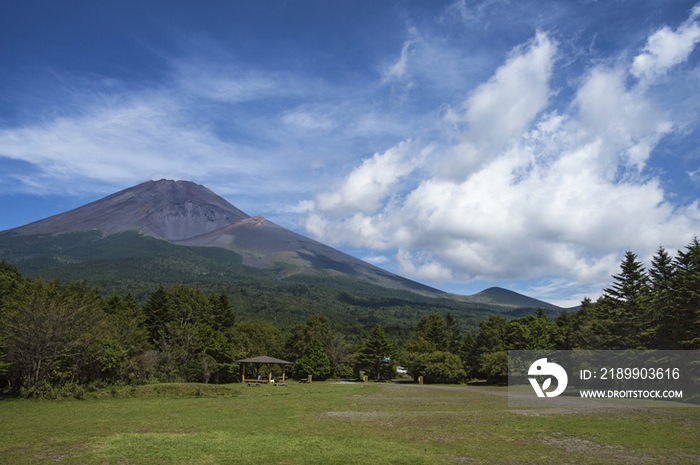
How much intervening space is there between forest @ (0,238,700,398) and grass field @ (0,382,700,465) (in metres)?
4.82

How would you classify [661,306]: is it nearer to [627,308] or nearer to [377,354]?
[627,308]

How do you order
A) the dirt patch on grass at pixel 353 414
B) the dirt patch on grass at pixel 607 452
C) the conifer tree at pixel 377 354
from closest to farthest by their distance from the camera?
the dirt patch on grass at pixel 607 452, the dirt patch on grass at pixel 353 414, the conifer tree at pixel 377 354

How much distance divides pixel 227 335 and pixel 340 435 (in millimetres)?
47141

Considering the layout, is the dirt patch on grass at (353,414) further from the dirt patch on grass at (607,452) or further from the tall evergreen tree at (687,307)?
the tall evergreen tree at (687,307)

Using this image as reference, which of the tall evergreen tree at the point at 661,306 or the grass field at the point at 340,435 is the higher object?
the tall evergreen tree at the point at 661,306

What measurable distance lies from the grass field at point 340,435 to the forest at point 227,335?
482 cm

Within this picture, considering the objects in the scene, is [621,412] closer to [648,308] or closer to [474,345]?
[648,308]

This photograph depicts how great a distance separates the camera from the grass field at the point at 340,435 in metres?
10.3

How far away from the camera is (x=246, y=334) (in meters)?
62.0

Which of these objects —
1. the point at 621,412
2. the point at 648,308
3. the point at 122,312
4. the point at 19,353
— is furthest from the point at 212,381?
the point at 648,308

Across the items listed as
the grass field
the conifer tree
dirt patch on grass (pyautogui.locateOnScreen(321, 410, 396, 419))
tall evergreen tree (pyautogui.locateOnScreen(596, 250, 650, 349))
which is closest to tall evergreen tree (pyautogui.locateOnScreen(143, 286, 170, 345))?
→ the conifer tree

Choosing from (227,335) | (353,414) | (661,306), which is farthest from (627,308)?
(227,335)

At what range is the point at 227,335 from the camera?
5672cm

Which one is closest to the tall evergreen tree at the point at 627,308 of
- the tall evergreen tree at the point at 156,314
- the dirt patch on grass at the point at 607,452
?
the dirt patch on grass at the point at 607,452
